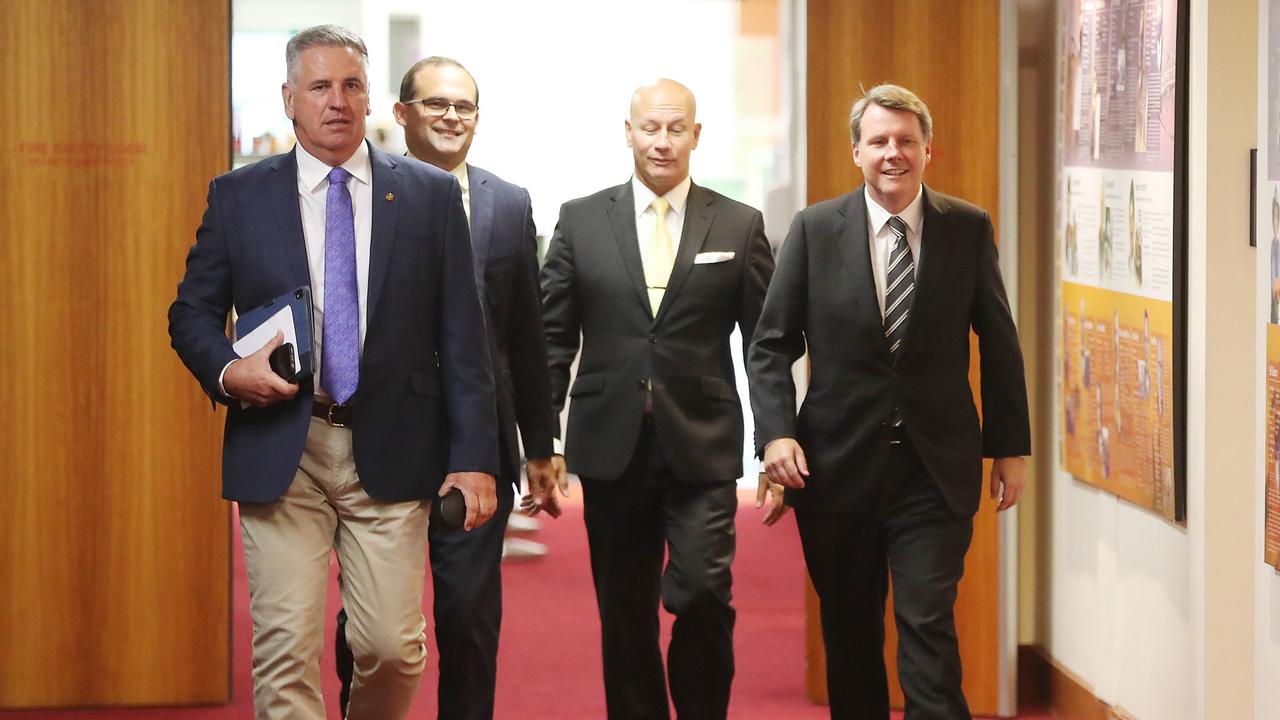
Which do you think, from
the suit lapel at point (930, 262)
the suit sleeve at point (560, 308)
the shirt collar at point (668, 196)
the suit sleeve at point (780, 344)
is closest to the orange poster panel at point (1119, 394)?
the suit lapel at point (930, 262)

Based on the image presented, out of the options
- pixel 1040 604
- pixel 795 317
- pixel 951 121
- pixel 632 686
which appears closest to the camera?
pixel 795 317

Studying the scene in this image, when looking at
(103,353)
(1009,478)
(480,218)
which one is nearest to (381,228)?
(480,218)

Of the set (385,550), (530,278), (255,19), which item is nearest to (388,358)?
(385,550)

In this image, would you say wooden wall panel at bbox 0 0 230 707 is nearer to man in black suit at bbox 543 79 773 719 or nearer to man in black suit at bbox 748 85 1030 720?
man in black suit at bbox 543 79 773 719

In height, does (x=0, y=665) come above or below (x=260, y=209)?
below

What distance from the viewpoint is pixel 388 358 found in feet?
11.6

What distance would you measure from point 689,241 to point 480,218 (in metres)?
0.56

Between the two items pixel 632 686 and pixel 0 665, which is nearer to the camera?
pixel 632 686

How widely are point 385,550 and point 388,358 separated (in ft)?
1.28

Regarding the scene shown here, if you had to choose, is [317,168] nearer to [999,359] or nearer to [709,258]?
[709,258]

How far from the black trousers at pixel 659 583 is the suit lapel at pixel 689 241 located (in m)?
0.35

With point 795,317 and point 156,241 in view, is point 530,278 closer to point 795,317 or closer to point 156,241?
point 795,317

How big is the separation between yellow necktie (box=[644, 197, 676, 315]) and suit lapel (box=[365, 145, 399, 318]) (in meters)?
1.11

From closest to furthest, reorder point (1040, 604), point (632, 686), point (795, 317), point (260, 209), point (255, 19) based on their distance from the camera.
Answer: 1. point (260, 209)
2. point (795, 317)
3. point (632, 686)
4. point (1040, 604)
5. point (255, 19)
